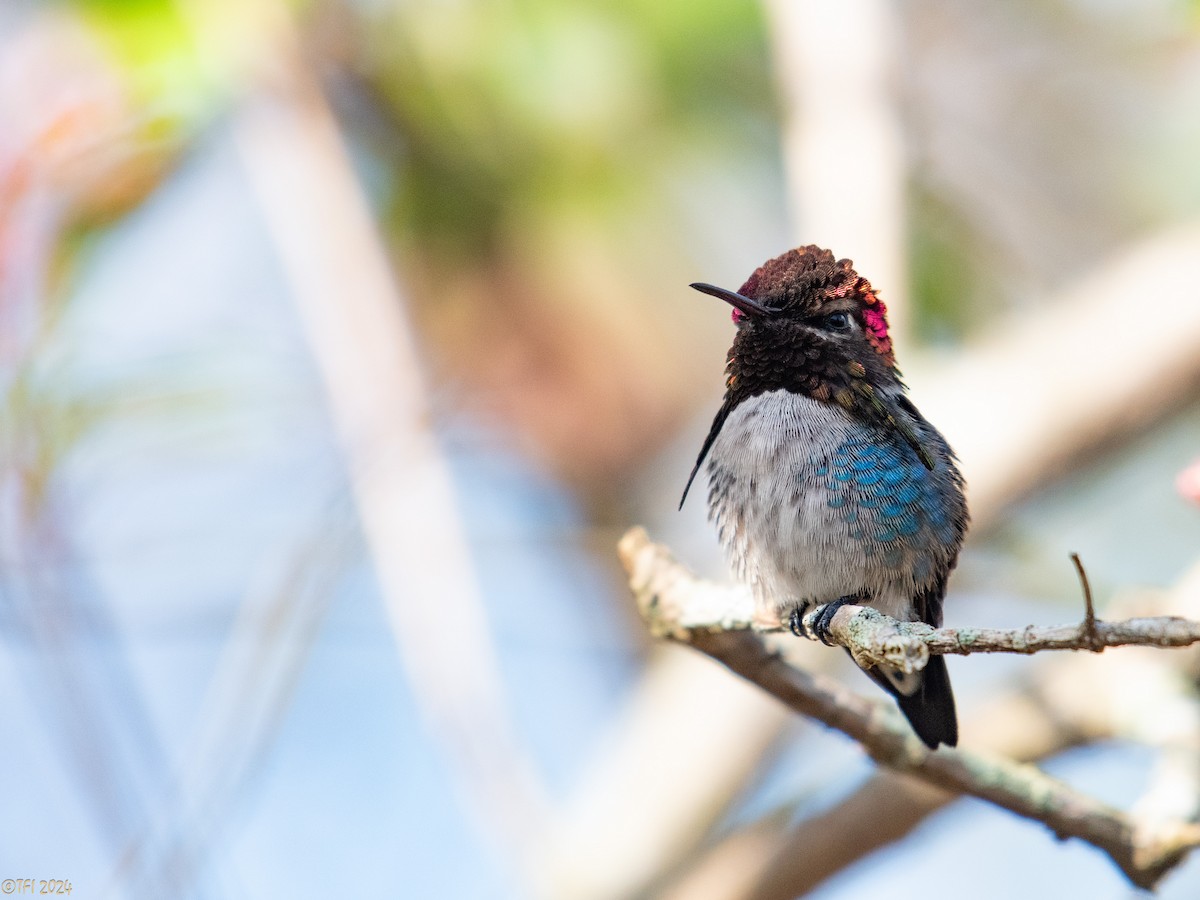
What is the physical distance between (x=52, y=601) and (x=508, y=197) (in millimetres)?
4287

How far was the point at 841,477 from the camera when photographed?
2.44 metres

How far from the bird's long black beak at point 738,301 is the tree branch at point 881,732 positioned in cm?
51

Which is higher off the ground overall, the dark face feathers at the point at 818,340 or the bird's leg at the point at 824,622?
the dark face feathers at the point at 818,340

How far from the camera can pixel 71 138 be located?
434 cm

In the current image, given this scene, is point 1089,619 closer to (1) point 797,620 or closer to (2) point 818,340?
(1) point 797,620

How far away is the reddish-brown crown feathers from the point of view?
230 centimetres

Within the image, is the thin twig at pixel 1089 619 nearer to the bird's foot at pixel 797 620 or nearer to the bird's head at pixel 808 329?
the bird's foot at pixel 797 620

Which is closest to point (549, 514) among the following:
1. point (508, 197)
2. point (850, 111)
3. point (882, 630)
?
point (508, 197)

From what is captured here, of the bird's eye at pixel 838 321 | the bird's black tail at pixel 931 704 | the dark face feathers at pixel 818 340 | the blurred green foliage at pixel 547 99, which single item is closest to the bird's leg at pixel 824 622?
the bird's black tail at pixel 931 704

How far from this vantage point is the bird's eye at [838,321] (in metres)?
2.38

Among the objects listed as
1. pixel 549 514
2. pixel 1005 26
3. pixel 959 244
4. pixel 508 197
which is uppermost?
pixel 1005 26

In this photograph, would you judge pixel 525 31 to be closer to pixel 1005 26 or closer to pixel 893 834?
pixel 1005 26

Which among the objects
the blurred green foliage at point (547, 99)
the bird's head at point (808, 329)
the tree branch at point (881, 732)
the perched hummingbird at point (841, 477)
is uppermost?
the blurred green foliage at point (547, 99)

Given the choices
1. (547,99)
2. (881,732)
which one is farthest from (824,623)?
(547,99)
